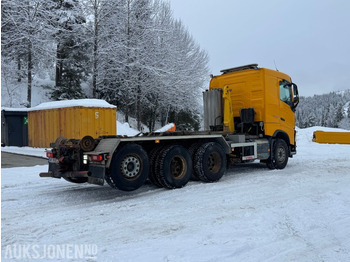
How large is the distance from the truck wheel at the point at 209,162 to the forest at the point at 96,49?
1621 centimetres

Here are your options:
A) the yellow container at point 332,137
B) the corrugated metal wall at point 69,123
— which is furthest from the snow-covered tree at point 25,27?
the yellow container at point 332,137

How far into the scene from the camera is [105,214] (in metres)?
5.45

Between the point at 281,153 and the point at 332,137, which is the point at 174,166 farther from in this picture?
the point at 332,137

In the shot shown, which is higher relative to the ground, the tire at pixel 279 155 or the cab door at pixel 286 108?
the cab door at pixel 286 108

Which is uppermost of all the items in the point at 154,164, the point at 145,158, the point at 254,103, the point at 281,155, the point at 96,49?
the point at 96,49

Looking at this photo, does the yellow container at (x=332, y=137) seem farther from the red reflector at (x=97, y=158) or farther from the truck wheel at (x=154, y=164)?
the red reflector at (x=97, y=158)

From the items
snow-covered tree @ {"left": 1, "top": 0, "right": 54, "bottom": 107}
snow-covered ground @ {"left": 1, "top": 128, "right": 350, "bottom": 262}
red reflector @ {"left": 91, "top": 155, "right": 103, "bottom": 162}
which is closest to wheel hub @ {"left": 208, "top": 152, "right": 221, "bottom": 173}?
snow-covered ground @ {"left": 1, "top": 128, "right": 350, "bottom": 262}

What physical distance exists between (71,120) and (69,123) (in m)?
0.21

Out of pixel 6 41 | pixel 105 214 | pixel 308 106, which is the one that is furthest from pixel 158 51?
pixel 308 106

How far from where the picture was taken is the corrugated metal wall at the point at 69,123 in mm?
16328

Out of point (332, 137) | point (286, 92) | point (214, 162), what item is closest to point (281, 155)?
point (286, 92)

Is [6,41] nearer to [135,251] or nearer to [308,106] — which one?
[135,251]

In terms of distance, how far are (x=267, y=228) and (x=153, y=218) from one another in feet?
5.69

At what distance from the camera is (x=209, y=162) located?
837 cm
